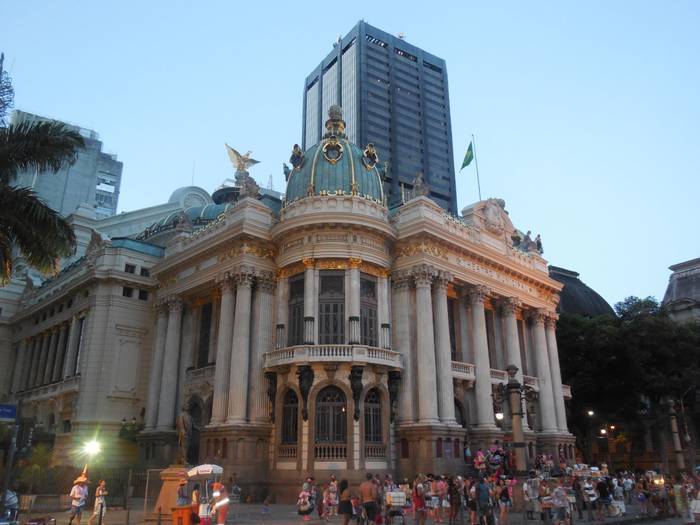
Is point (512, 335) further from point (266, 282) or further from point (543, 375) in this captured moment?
point (266, 282)

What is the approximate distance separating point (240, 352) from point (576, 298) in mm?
43326

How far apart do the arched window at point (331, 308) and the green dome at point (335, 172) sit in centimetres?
531

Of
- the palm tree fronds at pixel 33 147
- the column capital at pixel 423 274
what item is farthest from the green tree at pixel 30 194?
the column capital at pixel 423 274

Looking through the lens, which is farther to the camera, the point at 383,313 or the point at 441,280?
the point at 441,280

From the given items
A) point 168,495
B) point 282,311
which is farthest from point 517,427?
point 282,311

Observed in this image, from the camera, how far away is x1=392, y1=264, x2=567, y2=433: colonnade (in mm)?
34156

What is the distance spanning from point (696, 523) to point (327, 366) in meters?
17.8

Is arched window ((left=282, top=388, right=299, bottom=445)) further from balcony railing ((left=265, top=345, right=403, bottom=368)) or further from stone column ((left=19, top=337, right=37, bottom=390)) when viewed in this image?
stone column ((left=19, top=337, right=37, bottom=390))

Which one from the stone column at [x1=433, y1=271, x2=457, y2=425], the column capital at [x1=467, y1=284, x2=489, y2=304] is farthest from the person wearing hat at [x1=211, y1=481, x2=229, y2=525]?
the column capital at [x1=467, y1=284, x2=489, y2=304]

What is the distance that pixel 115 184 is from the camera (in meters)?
100

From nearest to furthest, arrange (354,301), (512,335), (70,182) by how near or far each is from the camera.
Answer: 1. (354,301)
2. (512,335)
3. (70,182)

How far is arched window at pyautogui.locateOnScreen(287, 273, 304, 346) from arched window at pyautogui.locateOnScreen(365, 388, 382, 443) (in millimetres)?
5011

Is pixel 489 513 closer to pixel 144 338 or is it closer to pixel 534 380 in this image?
pixel 534 380

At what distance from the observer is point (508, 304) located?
4275 centimetres
